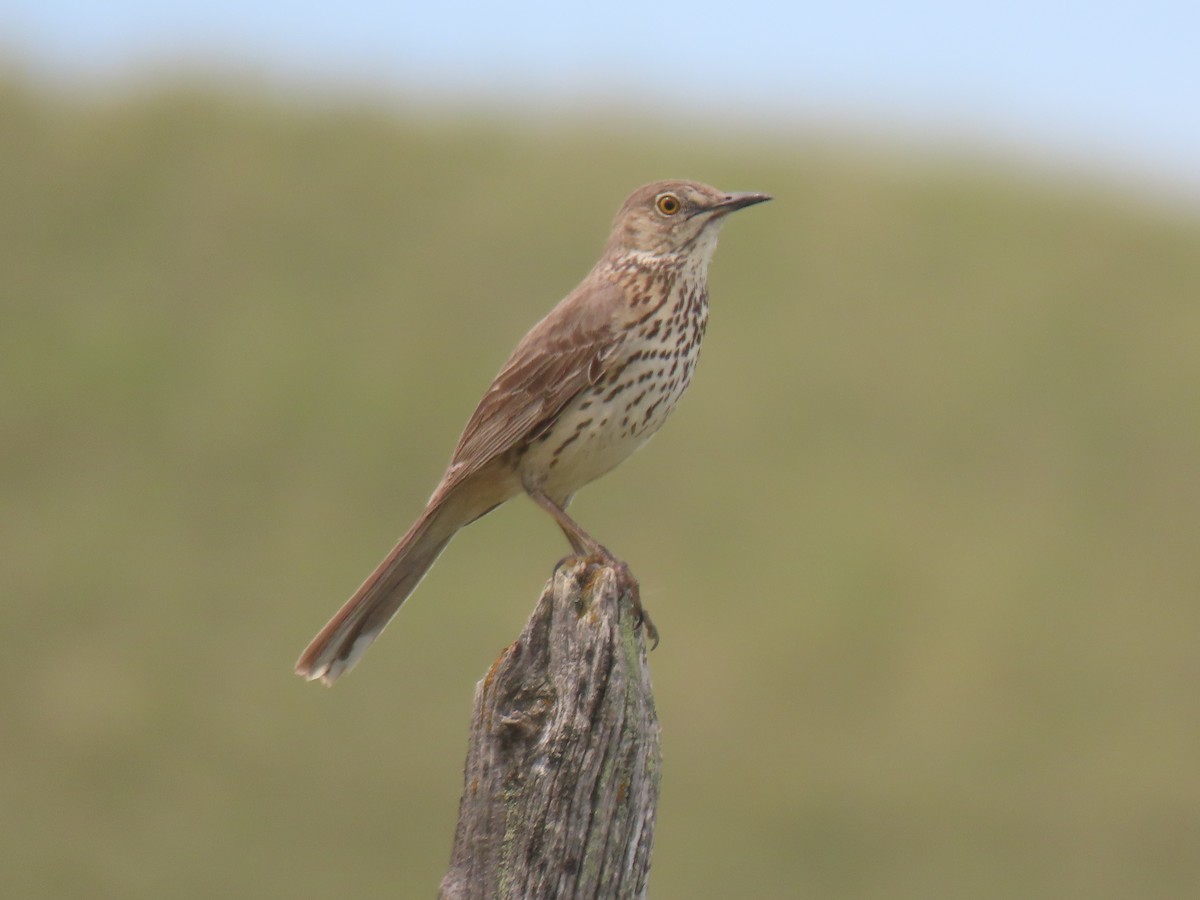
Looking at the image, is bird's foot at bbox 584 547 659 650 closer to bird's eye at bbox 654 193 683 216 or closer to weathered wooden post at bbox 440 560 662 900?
weathered wooden post at bbox 440 560 662 900

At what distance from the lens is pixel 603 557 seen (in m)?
5.00

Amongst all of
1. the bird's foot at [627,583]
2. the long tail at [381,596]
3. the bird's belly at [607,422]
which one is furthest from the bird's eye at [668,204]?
the bird's foot at [627,583]

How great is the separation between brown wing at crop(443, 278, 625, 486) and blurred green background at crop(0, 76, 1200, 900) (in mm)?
6325

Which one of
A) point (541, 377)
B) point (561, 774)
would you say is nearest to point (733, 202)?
point (541, 377)

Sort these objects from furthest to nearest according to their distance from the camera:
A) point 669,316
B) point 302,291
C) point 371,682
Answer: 1. point 302,291
2. point 371,682
3. point 669,316

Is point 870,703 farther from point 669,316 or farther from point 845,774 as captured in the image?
point 669,316

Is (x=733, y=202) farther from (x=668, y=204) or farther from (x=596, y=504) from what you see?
(x=596, y=504)

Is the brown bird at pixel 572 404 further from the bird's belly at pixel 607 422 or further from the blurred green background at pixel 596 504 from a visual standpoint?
the blurred green background at pixel 596 504

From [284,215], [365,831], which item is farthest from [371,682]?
[284,215]

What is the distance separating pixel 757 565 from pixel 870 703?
1.63m

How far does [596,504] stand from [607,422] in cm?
1010

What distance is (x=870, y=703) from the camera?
579 inches

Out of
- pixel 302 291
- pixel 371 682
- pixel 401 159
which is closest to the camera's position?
pixel 371 682

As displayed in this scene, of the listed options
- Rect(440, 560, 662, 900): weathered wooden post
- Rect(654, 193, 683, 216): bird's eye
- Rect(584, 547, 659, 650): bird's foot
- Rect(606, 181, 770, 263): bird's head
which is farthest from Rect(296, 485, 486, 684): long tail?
Rect(440, 560, 662, 900): weathered wooden post
